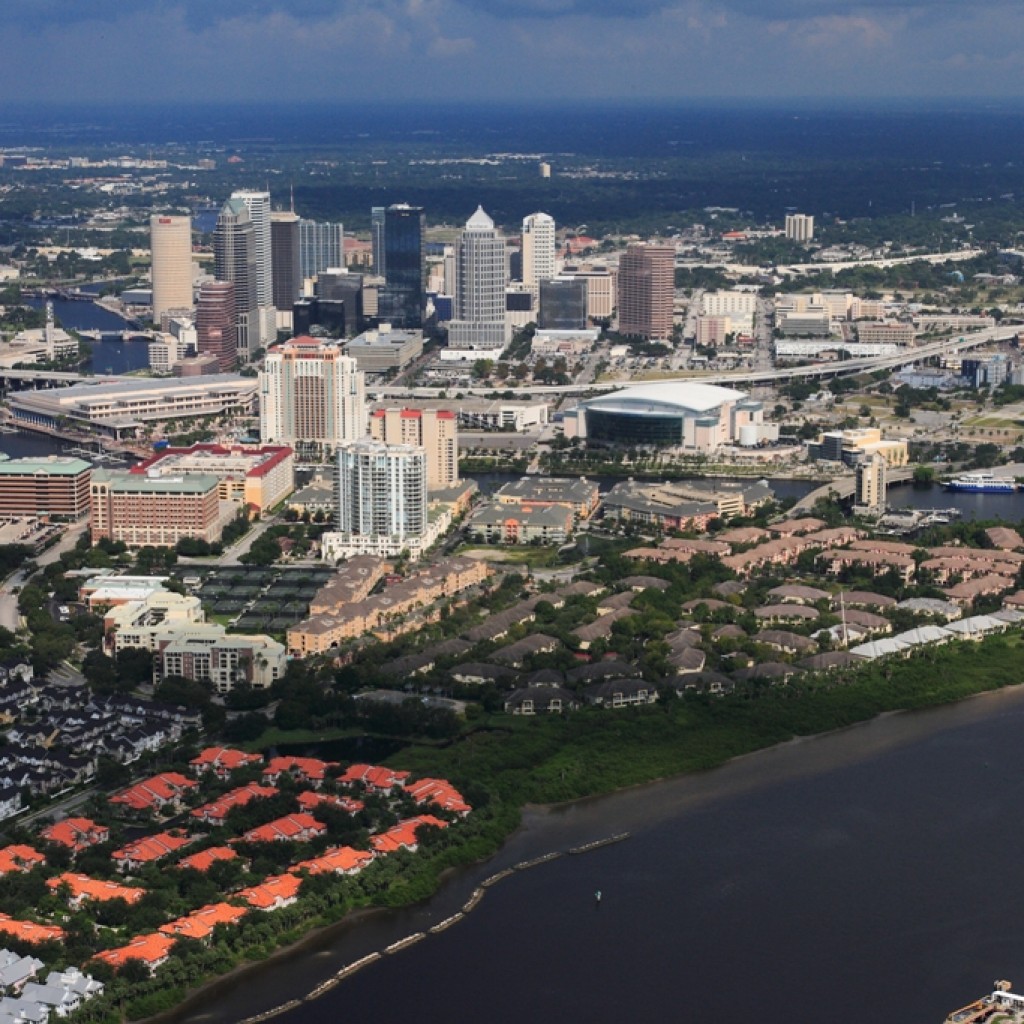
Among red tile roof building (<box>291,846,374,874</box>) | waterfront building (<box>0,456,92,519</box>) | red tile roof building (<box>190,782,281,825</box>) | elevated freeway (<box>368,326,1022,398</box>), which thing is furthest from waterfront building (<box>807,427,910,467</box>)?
red tile roof building (<box>291,846,374,874</box>)

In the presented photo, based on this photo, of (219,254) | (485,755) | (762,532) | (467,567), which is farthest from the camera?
(219,254)

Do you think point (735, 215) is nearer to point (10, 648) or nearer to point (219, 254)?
point (219, 254)

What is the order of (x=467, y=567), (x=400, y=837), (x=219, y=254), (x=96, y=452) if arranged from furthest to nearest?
(x=219, y=254), (x=96, y=452), (x=467, y=567), (x=400, y=837)

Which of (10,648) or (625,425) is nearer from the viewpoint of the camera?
(10,648)

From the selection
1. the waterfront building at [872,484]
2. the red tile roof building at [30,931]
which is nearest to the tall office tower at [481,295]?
the waterfront building at [872,484]

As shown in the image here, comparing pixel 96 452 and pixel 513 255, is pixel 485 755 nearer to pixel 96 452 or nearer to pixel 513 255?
pixel 96 452

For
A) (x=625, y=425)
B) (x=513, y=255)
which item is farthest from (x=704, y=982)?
(x=513, y=255)

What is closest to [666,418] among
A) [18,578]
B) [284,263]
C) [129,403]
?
[129,403]
